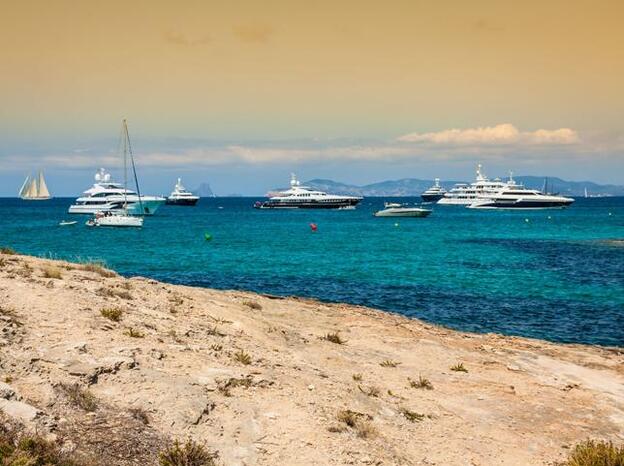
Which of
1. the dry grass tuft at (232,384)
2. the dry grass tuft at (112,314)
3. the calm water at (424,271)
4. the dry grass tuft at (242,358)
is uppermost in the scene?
the dry grass tuft at (112,314)

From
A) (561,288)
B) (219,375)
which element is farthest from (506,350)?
(561,288)

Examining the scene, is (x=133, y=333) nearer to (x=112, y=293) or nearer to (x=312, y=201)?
(x=112, y=293)

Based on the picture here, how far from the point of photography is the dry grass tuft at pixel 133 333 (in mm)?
12164

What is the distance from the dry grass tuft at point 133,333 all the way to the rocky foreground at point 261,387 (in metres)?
0.03

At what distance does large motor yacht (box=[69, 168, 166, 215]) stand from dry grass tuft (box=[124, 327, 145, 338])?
11112 cm

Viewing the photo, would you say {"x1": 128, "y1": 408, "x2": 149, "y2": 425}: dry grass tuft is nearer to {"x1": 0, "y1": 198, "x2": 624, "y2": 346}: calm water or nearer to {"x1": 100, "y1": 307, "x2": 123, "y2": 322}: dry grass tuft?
{"x1": 100, "y1": 307, "x2": 123, "y2": 322}: dry grass tuft

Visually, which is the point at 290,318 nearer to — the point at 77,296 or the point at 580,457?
the point at 77,296

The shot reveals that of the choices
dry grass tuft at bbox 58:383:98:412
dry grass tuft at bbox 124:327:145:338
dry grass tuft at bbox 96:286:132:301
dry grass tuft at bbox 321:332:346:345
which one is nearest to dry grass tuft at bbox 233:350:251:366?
dry grass tuft at bbox 124:327:145:338

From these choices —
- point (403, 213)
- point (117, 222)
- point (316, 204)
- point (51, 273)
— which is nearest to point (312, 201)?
point (316, 204)

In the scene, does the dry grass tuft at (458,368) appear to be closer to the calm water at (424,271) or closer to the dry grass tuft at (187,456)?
the dry grass tuft at (187,456)

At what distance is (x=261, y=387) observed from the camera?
1081 centimetres

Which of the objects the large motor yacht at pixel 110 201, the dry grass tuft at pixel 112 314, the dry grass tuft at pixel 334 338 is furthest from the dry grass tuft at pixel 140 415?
the large motor yacht at pixel 110 201

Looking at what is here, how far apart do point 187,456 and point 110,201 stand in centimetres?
12593

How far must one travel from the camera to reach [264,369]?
38.8 feet
